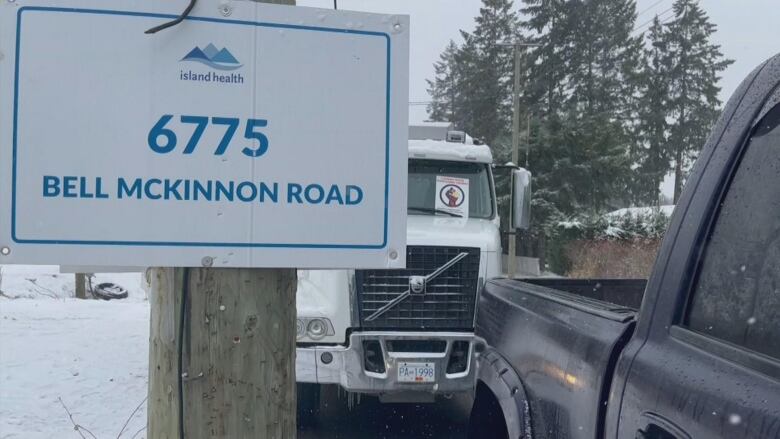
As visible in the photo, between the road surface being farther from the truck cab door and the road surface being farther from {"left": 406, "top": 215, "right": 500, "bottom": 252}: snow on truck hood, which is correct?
the truck cab door

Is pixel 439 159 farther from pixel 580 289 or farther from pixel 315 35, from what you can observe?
pixel 315 35

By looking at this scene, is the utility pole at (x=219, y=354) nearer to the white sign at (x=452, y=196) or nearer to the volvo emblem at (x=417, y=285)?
the volvo emblem at (x=417, y=285)

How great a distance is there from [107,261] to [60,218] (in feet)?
0.57

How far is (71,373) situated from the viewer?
7.59 metres

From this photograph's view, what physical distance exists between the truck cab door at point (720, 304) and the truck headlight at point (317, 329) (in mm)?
4286

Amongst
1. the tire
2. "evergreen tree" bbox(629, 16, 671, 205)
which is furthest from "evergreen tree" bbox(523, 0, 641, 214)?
the tire

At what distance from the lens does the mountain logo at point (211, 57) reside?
7.07ft

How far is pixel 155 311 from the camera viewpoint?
7.45 feet

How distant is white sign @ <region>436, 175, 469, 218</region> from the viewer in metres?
7.42

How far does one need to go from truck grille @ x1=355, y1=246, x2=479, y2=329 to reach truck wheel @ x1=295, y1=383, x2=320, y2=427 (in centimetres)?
76

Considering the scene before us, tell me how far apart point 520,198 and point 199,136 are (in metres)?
5.84

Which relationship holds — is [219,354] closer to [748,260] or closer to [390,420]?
[748,260]

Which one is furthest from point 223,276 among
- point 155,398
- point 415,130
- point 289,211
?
point 415,130

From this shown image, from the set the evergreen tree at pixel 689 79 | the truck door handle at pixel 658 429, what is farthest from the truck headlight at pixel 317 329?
the evergreen tree at pixel 689 79
